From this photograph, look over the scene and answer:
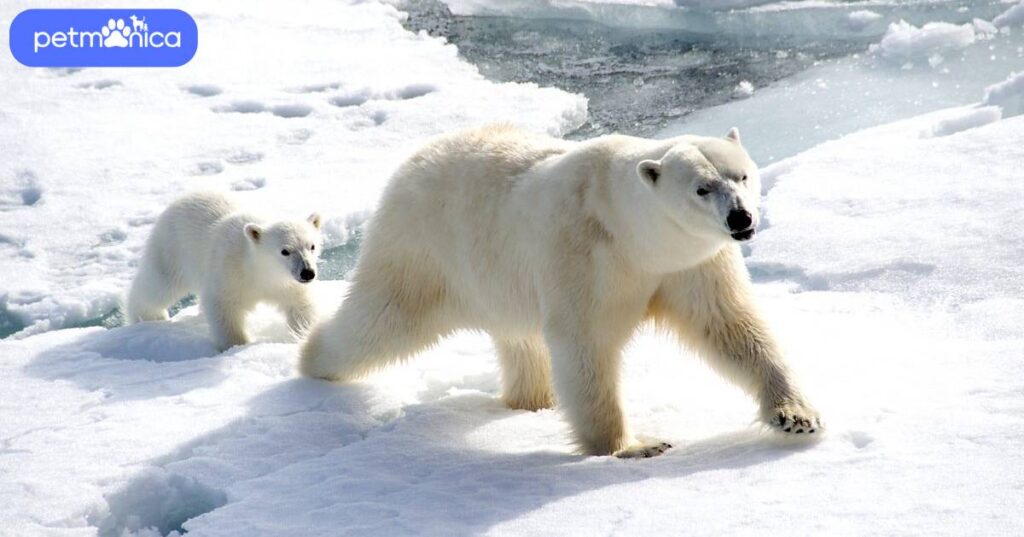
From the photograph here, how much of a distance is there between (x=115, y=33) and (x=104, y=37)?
154 mm

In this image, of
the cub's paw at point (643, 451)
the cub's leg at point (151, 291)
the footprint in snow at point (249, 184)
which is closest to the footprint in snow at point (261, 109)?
the footprint in snow at point (249, 184)

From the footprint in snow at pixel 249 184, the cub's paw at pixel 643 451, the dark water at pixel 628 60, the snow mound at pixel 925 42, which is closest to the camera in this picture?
the cub's paw at pixel 643 451

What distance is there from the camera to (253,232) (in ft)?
21.3

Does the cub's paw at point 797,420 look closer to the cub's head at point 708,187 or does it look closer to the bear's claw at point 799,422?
the bear's claw at point 799,422

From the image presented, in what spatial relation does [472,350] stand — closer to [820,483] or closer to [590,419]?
[590,419]

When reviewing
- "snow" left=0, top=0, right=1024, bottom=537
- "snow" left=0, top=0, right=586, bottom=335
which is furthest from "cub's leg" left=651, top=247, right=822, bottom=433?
"snow" left=0, top=0, right=586, bottom=335

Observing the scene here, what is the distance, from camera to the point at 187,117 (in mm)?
9992

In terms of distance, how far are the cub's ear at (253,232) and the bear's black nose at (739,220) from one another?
129 inches

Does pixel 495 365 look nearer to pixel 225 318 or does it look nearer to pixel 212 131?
pixel 225 318

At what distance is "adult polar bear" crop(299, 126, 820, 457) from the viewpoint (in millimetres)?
4141

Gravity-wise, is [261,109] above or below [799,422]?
above

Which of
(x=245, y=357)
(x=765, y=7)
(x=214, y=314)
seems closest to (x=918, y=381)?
(x=245, y=357)

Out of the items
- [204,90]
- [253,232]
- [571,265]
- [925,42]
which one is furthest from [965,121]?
[204,90]

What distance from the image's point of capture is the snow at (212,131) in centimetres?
769
